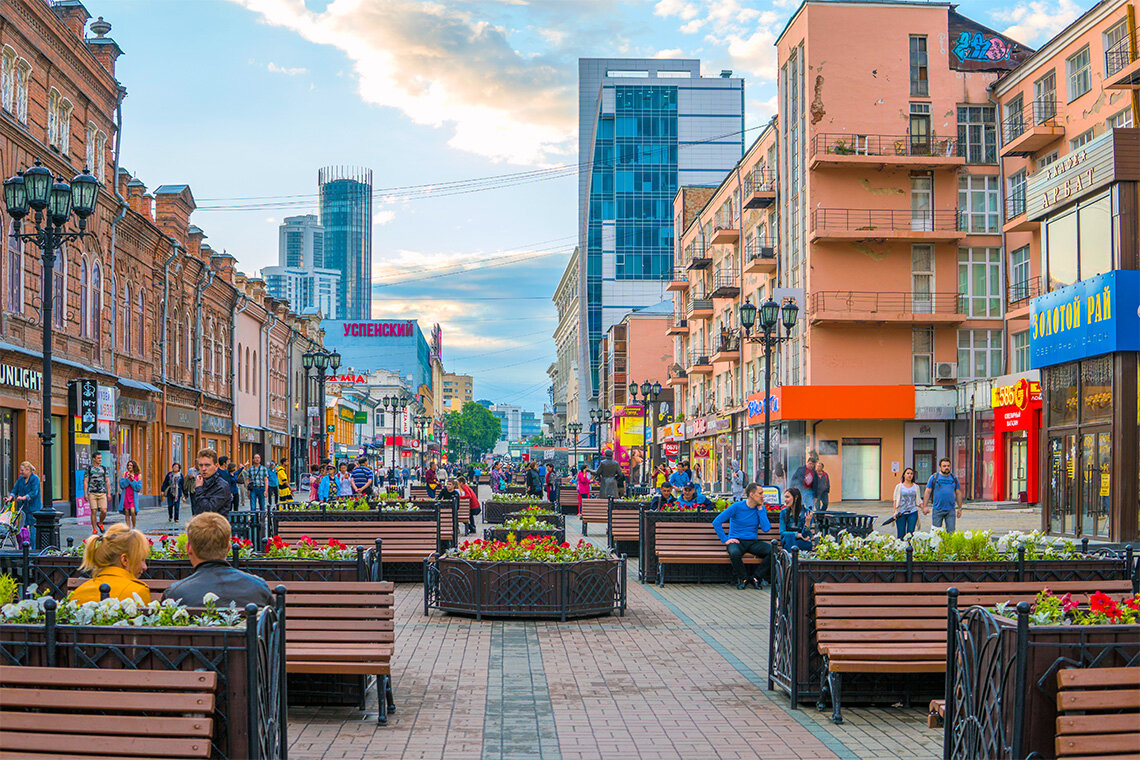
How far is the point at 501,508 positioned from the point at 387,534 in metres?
14.0

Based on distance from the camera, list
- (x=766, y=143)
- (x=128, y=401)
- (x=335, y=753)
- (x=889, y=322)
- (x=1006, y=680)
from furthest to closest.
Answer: (x=766, y=143), (x=889, y=322), (x=128, y=401), (x=335, y=753), (x=1006, y=680)

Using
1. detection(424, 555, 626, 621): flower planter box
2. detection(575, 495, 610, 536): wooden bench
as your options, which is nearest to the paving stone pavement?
detection(424, 555, 626, 621): flower planter box

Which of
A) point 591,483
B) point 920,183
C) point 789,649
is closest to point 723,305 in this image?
point 920,183

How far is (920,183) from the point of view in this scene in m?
46.2

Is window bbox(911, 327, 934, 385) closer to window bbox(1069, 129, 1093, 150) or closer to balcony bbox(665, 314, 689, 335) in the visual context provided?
window bbox(1069, 129, 1093, 150)

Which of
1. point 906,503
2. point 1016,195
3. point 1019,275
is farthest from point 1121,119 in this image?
point 906,503

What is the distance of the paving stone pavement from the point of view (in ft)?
22.9

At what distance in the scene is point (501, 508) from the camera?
30219mm

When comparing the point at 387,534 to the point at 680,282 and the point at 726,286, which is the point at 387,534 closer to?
the point at 726,286

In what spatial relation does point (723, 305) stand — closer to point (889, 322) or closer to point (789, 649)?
point (889, 322)

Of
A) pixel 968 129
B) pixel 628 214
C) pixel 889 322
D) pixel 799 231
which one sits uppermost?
pixel 628 214

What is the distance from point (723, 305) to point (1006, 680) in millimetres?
57306

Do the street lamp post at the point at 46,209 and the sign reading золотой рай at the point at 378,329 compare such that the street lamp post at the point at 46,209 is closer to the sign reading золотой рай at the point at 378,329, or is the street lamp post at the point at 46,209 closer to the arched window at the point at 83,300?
the arched window at the point at 83,300

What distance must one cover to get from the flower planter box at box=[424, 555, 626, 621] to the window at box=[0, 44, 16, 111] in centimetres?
2044
